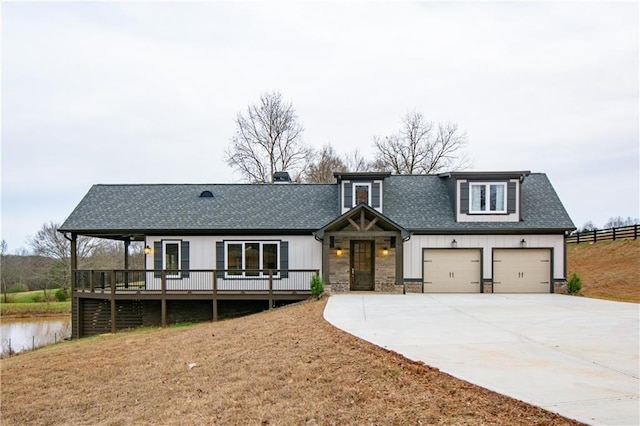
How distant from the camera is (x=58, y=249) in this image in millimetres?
33281

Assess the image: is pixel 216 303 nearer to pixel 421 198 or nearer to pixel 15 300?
pixel 421 198

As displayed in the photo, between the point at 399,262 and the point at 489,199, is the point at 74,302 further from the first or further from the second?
the point at 489,199

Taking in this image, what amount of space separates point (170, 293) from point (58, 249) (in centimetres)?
2254

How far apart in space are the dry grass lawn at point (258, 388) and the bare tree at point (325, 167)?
77.8 feet

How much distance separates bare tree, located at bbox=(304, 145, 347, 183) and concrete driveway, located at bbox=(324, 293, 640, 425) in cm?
1994

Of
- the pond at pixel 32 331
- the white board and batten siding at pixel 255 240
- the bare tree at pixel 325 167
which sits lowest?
the pond at pixel 32 331

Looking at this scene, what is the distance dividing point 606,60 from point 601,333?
1281 cm

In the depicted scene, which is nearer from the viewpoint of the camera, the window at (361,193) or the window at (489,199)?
the window at (489,199)

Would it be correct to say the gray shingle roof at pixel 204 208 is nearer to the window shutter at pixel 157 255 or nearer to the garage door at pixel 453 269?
the window shutter at pixel 157 255

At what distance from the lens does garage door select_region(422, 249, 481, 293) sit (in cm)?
1695

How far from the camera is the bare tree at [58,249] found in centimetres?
3331

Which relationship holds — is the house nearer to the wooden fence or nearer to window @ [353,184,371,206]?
window @ [353,184,371,206]

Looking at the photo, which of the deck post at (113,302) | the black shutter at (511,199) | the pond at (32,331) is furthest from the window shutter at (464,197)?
the pond at (32,331)

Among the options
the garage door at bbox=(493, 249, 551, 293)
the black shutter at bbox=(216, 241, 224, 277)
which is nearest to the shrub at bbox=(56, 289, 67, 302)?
the black shutter at bbox=(216, 241, 224, 277)
